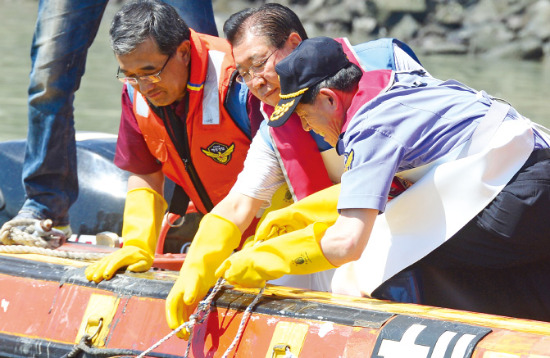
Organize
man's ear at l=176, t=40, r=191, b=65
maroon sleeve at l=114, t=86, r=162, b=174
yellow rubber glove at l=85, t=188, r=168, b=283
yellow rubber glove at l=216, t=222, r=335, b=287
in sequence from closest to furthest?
yellow rubber glove at l=216, t=222, r=335, b=287 → yellow rubber glove at l=85, t=188, r=168, b=283 → man's ear at l=176, t=40, r=191, b=65 → maroon sleeve at l=114, t=86, r=162, b=174

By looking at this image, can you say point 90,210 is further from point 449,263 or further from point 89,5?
point 449,263

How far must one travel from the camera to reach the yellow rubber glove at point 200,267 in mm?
2760

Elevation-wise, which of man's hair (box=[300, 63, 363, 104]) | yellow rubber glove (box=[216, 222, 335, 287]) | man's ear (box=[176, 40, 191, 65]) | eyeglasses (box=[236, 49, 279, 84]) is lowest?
yellow rubber glove (box=[216, 222, 335, 287])

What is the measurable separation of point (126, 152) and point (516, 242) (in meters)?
1.51

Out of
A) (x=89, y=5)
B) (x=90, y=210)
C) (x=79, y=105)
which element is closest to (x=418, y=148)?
(x=89, y=5)

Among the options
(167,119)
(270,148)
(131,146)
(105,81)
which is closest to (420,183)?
(270,148)

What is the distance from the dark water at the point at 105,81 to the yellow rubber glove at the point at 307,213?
6.46 metres

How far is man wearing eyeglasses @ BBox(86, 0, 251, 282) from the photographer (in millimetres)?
3219

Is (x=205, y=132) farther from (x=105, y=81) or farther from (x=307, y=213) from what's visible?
Result: (x=105, y=81)

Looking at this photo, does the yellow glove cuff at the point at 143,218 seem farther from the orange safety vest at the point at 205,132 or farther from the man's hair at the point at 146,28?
the man's hair at the point at 146,28

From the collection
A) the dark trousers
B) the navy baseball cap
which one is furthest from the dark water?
the dark trousers

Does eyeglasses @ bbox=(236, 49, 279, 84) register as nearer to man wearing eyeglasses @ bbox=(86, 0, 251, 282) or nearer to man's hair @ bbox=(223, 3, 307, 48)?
man's hair @ bbox=(223, 3, 307, 48)

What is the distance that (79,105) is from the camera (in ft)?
36.3

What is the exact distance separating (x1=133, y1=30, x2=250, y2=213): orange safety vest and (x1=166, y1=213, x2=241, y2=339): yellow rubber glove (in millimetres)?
470
